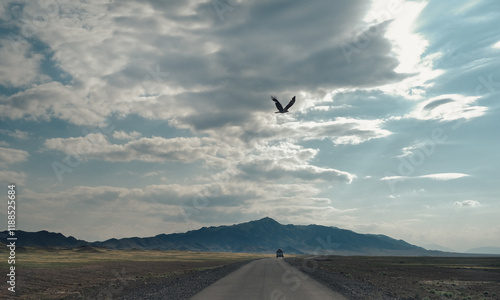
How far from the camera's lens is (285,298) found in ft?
65.6

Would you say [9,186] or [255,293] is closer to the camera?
[255,293]

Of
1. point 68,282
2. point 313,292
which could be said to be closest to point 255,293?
point 313,292

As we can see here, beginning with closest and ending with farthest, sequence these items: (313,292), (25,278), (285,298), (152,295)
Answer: (285,298), (313,292), (152,295), (25,278)

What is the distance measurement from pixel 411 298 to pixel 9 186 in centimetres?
2722

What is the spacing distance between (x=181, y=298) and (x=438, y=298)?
16556 mm

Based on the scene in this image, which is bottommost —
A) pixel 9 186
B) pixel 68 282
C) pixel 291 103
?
pixel 68 282

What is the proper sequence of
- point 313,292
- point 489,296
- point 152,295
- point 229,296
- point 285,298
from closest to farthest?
point 285,298
point 229,296
point 313,292
point 152,295
point 489,296

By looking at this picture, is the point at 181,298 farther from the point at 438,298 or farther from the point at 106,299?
the point at 438,298

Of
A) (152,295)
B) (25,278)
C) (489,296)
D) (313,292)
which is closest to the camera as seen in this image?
(313,292)

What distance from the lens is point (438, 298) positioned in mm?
24953

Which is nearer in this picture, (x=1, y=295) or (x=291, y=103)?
(x=291, y=103)

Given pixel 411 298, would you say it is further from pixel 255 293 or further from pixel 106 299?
pixel 106 299

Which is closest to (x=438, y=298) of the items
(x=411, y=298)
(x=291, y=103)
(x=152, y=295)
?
(x=411, y=298)

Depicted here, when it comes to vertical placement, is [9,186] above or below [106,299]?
above
